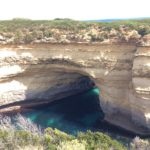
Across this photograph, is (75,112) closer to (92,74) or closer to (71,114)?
(71,114)

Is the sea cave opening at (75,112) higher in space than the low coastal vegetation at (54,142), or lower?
lower

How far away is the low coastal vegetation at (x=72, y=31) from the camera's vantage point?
3332 centimetres

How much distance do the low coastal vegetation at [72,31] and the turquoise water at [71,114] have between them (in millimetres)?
8859

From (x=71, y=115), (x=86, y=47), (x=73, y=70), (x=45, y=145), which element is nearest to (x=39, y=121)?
(x=71, y=115)

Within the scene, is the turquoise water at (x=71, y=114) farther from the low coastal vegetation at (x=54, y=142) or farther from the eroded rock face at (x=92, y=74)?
the low coastal vegetation at (x=54, y=142)

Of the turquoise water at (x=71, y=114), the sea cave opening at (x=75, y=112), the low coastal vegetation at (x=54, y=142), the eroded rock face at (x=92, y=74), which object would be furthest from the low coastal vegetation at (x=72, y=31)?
the low coastal vegetation at (x=54, y=142)

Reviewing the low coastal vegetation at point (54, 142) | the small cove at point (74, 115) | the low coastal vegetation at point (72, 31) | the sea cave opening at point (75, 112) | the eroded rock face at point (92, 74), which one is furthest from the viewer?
the sea cave opening at point (75, 112)

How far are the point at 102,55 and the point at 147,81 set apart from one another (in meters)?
6.19

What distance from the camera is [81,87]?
155 ft

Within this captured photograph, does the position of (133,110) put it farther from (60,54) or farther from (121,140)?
(60,54)

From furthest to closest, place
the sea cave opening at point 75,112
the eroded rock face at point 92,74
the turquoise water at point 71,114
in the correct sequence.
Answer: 1. the turquoise water at point 71,114
2. the sea cave opening at point 75,112
3. the eroded rock face at point 92,74

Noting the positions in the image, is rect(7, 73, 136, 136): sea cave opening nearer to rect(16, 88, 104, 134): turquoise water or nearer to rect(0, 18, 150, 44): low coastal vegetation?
rect(16, 88, 104, 134): turquoise water

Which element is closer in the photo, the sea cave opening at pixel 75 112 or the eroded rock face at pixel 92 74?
the eroded rock face at pixel 92 74

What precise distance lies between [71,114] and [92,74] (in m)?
6.00
